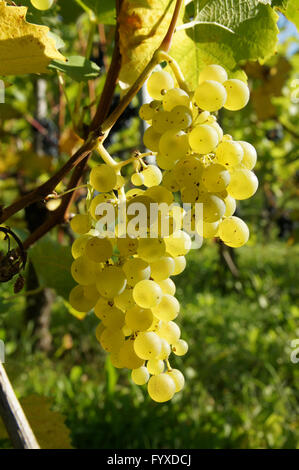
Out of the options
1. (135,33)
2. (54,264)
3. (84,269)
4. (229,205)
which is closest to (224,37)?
(135,33)

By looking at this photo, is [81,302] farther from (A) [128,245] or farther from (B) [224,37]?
(B) [224,37]

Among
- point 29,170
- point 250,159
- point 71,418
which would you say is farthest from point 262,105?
point 250,159

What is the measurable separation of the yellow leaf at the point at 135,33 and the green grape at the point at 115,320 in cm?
25

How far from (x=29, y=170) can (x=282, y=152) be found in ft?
6.80

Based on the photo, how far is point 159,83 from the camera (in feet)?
1.52

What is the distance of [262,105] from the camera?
204 cm

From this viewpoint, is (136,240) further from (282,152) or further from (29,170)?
(282,152)

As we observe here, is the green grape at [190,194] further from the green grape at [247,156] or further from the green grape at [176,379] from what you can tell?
the green grape at [176,379]

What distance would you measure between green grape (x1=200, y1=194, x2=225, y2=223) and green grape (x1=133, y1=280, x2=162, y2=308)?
0.28ft

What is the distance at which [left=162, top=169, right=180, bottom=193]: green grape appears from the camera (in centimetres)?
44

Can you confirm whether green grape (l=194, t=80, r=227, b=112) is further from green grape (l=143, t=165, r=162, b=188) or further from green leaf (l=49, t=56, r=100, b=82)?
green leaf (l=49, t=56, r=100, b=82)

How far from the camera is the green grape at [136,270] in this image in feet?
1.47

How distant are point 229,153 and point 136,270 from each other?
15 centimetres

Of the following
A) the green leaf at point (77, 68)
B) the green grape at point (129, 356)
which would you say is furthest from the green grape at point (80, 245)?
the green leaf at point (77, 68)
